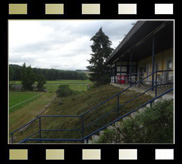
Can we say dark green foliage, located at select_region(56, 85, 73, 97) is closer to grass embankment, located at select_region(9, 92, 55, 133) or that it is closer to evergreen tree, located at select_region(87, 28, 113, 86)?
evergreen tree, located at select_region(87, 28, 113, 86)

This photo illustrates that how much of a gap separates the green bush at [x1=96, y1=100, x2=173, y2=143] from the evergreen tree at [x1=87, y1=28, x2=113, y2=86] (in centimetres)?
2251

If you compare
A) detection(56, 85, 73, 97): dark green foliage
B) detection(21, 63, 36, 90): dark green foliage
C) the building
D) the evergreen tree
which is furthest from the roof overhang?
detection(56, 85, 73, 97): dark green foliage

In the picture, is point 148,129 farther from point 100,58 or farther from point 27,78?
point 100,58

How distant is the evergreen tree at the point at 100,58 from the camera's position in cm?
2658

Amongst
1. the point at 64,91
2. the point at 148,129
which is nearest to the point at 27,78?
the point at 64,91

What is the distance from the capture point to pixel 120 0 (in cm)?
208

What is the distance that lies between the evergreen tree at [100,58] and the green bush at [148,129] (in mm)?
22505

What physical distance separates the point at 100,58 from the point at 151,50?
18410mm

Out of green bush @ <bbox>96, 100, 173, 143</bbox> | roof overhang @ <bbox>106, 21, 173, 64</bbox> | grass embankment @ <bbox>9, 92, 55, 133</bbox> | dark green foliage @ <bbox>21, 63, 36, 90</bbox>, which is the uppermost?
roof overhang @ <bbox>106, 21, 173, 64</bbox>

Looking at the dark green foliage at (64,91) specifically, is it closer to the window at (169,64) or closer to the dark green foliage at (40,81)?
the dark green foliage at (40,81)

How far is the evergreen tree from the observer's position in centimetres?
2658

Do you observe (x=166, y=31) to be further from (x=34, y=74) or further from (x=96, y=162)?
(x=34, y=74)

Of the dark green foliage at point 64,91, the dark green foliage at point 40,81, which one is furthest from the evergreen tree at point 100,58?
the dark green foliage at point 40,81
